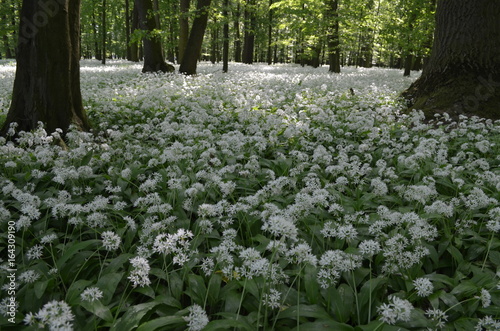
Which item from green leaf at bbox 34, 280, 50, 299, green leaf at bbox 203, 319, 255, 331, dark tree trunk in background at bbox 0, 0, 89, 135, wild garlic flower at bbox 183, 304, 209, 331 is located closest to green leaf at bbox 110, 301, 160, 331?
wild garlic flower at bbox 183, 304, 209, 331

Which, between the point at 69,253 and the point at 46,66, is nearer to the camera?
the point at 69,253

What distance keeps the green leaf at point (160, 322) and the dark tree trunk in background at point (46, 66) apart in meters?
4.55

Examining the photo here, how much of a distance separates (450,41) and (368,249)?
682cm

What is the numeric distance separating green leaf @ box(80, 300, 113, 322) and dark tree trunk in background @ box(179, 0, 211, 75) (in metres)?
13.1

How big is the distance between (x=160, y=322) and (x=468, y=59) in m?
7.85

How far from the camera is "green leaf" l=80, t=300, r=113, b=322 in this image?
204cm

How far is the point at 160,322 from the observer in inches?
76.8

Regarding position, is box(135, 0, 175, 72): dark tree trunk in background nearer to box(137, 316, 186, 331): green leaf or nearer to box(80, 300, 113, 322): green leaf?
box(80, 300, 113, 322): green leaf

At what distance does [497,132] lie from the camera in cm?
605

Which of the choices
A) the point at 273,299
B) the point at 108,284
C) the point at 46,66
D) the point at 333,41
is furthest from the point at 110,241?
the point at 333,41

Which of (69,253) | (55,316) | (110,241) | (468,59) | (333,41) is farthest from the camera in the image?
(333,41)

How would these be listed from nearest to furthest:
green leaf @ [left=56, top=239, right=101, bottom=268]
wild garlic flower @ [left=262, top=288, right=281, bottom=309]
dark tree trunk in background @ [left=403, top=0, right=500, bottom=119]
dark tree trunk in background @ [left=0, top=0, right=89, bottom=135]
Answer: wild garlic flower @ [left=262, top=288, right=281, bottom=309] → green leaf @ [left=56, top=239, right=101, bottom=268] → dark tree trunk in background @ [left=0, top=0, right=89, bottom=135] → dark tree trunk in background @ [left=403, top=0, right=500, bottom=119]

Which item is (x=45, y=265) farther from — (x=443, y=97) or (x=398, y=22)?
(x=398, y=22)

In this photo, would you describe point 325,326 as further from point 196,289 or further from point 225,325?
point 196,289
